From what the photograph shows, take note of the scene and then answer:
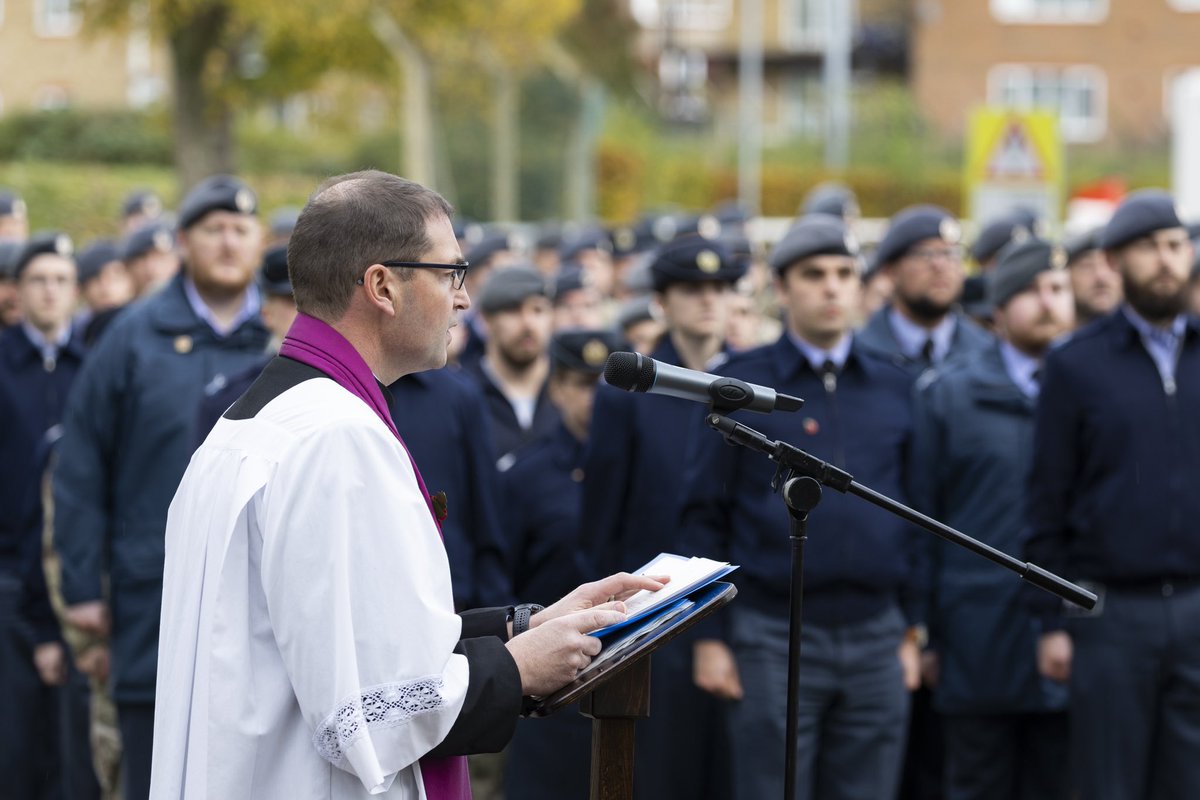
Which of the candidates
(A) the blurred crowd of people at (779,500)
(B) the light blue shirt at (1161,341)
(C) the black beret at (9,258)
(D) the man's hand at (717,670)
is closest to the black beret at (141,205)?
(C) the black beret at (9,258)

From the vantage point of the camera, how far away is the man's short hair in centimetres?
341

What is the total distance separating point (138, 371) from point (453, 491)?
1420mm

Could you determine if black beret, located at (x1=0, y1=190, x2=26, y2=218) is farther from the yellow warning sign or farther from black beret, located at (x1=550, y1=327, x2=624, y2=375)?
the yellow warning sign

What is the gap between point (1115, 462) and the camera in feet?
20.9

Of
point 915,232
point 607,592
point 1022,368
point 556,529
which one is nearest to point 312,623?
point 607,592

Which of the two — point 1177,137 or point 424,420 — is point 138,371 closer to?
point 424,420

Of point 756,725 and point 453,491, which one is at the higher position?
point 453,491

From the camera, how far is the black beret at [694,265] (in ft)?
23.7

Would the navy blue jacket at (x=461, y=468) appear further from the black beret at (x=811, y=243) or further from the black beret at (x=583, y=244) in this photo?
the black beret at (x=583, y=244)

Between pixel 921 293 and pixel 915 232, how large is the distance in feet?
1.03

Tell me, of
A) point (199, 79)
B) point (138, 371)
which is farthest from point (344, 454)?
point (199, 79)

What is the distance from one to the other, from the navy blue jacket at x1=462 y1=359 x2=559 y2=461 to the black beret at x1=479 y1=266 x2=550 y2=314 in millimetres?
371

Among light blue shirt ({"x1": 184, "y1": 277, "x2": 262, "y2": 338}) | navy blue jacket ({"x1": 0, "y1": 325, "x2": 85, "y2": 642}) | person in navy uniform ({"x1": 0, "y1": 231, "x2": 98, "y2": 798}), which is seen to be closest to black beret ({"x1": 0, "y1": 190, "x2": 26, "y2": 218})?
person in navy uniform ({"x1": 0, "y1": 231, "x2": 98, "y2": 798})

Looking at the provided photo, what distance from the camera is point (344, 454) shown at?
3211mm
